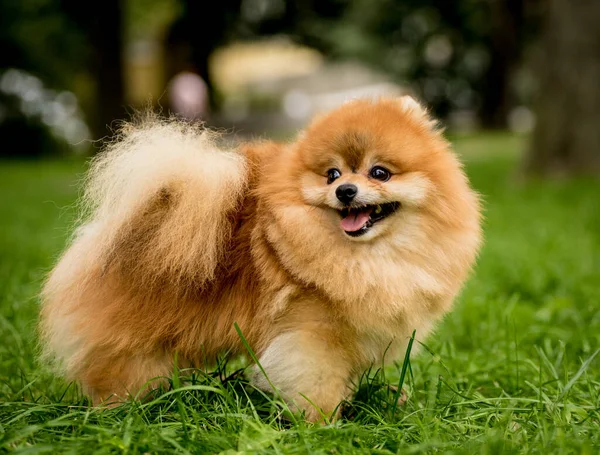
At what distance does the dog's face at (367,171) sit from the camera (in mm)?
2330

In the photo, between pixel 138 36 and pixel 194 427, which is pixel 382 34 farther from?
pixel 194 427

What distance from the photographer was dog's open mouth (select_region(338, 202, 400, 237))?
7.66 ft

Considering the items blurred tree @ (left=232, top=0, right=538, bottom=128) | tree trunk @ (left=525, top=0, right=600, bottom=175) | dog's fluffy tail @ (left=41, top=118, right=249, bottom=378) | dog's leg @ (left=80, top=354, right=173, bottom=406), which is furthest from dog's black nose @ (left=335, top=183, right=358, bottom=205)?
blurred tree @ (left=232, top=0, right=538, bottom=128)

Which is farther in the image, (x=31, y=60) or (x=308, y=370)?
(x=31, y=60)

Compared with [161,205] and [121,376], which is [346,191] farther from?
[121,376]

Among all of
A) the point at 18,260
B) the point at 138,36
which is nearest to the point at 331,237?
the point at 18,260

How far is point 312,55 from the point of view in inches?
852

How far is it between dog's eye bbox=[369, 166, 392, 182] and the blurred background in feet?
21.5

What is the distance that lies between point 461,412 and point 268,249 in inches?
37.9

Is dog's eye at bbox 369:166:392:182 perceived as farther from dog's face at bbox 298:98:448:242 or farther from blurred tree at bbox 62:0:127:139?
blurred tree at bbox 62:0:127:139

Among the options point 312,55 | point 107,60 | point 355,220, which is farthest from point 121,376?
point 312,55

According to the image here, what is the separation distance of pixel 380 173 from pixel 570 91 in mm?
6669

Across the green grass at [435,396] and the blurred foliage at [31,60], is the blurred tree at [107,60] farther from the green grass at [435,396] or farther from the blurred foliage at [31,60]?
the green grass at [435,396]

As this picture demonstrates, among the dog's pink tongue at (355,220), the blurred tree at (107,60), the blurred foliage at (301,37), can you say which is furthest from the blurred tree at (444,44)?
the dog's pink tongue at (355,220)
